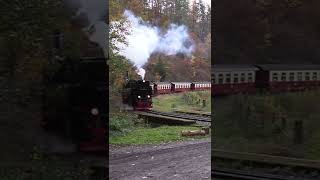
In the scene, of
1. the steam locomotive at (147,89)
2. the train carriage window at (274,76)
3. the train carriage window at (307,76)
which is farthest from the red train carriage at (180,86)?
the train carriage window at (307,76)

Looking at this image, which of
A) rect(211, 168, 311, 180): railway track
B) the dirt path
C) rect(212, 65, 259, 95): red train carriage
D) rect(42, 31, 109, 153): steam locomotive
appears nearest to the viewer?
rect(211, 168, 311, 180): railway track

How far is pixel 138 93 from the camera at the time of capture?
22.6 ft

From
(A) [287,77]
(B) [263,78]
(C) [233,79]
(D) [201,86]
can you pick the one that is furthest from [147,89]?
(A) [287,77]

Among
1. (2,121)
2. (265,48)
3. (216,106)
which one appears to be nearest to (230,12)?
(265,48)

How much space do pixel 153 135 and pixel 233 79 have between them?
1815mm

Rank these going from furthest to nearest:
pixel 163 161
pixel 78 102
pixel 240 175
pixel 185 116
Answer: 1. pixel 185 116
2. pixel 163 161
3. pixel 78 102
4. pixel 240 175

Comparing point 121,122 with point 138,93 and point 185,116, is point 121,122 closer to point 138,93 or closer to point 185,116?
point 138,93

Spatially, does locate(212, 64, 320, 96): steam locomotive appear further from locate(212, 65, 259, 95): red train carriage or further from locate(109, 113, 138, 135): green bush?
Result: locate(109, 113, 138, 135): green bush

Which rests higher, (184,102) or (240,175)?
(184,102)

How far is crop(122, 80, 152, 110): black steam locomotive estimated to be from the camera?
6.91m

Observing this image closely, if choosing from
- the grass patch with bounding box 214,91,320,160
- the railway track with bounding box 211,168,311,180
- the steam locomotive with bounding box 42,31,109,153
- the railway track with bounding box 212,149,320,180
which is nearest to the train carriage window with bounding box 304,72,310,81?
the grass patch with bounding box 214,91,320,160

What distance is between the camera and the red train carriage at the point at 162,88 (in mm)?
6922

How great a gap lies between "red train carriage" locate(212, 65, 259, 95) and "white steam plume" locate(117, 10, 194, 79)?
124 centimetres

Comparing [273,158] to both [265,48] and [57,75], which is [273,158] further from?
[57,75]
